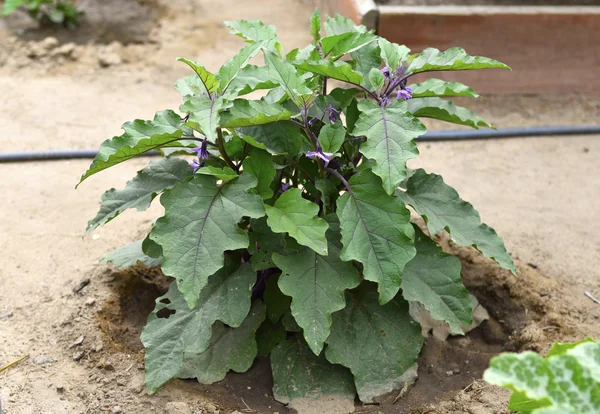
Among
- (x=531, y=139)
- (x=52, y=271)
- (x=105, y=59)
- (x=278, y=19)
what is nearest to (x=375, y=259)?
(x=52, y=271)

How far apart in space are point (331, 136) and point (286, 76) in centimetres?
26

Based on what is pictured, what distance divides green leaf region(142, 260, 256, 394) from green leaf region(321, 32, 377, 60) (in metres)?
0.87

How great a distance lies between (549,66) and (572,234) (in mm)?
1965

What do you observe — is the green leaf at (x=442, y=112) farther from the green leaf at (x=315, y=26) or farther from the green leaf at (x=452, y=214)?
the green leaf at (x=315, y=26)

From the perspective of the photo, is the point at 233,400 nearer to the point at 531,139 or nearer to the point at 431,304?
the point at 431,304

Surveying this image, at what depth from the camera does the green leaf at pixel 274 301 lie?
8.59 ft

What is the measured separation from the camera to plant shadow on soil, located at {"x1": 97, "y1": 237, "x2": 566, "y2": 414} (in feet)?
8.45

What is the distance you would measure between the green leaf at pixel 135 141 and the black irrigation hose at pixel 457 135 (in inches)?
74.6

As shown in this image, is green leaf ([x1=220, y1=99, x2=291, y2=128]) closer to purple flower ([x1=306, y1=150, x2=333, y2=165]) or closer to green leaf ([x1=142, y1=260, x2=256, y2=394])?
purple flower ([x1=306, y1=150, x2=333, y2=165])

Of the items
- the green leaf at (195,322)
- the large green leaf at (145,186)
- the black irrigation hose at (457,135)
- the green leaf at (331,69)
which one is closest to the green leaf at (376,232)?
the green leaf at (331,69)

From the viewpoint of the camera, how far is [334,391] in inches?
101

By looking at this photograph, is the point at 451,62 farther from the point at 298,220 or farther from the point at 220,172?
the point at 220,172

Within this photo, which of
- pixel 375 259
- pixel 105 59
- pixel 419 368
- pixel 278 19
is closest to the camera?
pixel 375 259

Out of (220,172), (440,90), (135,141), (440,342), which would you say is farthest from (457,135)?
(135,141)
